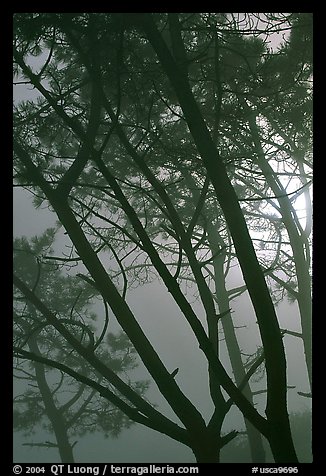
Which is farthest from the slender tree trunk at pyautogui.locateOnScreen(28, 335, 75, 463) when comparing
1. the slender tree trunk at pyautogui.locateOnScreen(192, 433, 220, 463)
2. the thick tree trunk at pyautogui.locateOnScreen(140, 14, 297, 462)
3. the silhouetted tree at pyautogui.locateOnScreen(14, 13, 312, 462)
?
the thick tree trunk at pyautogui.locateOnScreen(140, 14, 297, 462)

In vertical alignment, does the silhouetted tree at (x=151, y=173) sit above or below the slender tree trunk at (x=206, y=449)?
above

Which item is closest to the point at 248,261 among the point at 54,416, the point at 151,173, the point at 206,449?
the point at 151,173

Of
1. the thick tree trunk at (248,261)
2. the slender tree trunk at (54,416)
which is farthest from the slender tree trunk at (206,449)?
the slender tree trunk at (54,416)

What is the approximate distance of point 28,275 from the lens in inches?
188

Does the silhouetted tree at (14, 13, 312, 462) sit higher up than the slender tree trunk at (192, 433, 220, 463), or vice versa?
the silhouetted tree at (14, 13, 312, 462)

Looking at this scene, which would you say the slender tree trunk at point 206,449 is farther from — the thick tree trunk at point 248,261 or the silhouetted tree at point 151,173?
the thick tree trunk at point 248,261

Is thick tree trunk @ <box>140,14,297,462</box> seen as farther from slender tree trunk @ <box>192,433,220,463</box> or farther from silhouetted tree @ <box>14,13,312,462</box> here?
slender tree trunk @ <box>192,433,220,463</box>

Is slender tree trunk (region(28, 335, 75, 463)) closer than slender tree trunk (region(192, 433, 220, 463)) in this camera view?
No

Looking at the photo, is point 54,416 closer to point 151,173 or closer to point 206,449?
point 206,449

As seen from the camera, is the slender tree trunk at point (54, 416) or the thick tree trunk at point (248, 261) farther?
the slender tree trunk at point (54, 416)

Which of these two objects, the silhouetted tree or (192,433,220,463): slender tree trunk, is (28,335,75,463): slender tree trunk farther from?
(192,433,220,463): slender tree trunk
